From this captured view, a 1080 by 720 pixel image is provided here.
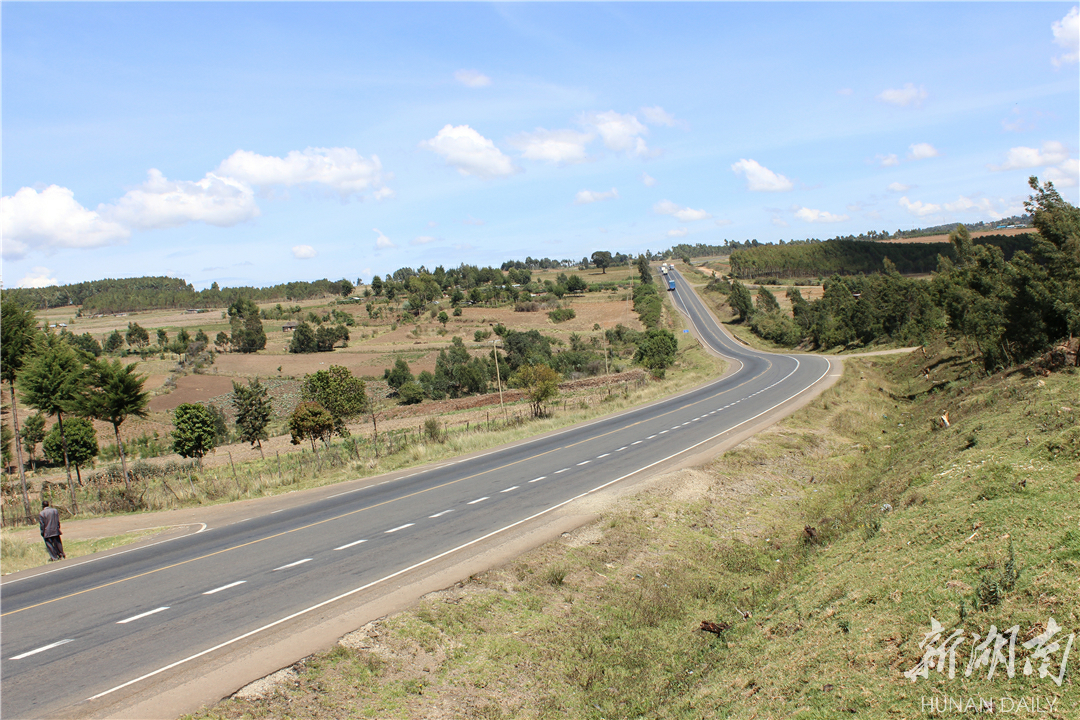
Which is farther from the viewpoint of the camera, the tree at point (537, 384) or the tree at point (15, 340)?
the tree at point (537, 384)

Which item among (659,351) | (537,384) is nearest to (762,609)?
(537,384)

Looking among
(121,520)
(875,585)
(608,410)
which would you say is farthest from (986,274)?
(121,520)

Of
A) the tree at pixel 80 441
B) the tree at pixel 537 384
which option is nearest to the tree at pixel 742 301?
the tree at pixel 537 384

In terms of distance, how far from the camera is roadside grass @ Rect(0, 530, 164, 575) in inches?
642

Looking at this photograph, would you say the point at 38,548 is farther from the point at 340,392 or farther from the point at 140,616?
the point at 340,392

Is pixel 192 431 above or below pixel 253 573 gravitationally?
below

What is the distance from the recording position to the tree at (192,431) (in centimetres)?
4300

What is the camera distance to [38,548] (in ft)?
58.4

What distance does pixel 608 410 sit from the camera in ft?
Answer: 142

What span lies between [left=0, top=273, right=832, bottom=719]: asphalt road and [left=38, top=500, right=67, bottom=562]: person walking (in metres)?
1.78

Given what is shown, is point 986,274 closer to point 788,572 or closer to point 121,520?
point 788,572

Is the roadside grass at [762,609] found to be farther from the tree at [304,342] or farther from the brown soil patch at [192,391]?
the tree at [304,342]

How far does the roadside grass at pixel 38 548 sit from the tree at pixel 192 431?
2475cm

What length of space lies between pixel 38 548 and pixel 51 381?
13031 millimetres
